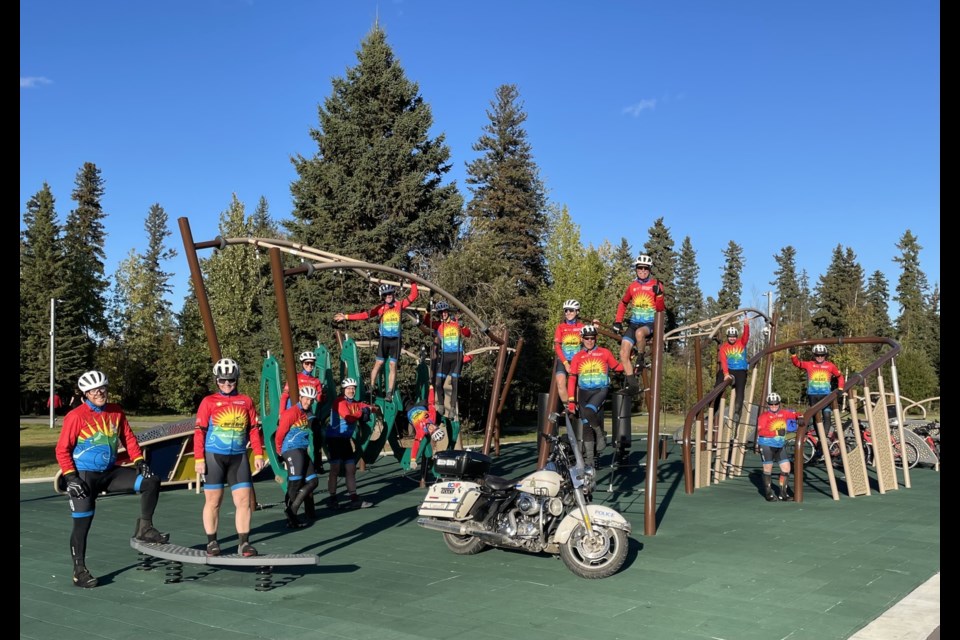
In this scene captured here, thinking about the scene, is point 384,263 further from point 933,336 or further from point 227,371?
point 933,336

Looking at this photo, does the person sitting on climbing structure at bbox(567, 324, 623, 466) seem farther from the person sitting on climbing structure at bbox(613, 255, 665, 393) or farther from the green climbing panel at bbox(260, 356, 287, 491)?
the green climbing panel at bbox(260, 356, 287, 491)

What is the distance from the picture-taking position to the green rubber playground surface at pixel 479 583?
640 cm

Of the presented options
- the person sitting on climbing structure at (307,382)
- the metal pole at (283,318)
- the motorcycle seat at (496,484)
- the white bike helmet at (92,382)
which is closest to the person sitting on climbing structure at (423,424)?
the person sitting on climbing structure at (307,382)

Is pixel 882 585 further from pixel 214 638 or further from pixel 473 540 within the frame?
pixel 214 638

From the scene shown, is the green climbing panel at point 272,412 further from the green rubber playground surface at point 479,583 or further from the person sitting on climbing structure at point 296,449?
the person sitting on climbing structure at point 296,449

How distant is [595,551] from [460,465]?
5.96ft

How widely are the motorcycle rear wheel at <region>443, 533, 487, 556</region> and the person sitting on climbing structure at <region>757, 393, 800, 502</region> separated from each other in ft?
20.4

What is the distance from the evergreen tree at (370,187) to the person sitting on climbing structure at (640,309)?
59.1ft

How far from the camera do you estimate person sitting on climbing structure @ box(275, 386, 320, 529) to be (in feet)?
34.2

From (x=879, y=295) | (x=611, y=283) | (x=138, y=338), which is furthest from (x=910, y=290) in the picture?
(x=138, y=338)

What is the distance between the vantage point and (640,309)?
1192 cm
